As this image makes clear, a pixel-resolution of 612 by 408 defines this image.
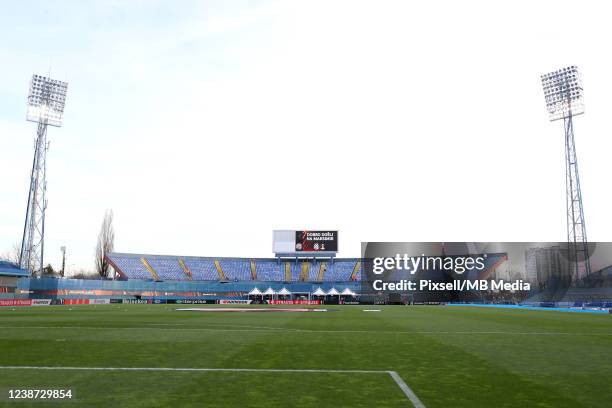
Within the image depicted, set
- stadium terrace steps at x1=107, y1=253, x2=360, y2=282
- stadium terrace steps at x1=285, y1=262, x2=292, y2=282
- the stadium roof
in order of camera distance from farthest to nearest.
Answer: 1. stadium terrace steps at x1=285, y1=262, x2=292, y2=282
2. stadium terrace steps at x1=107, y1=253, x2=360, y2=282
3. the stadium roof

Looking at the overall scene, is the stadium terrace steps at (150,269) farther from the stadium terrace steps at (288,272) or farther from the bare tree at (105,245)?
the stadium terrace steps at (288,272)

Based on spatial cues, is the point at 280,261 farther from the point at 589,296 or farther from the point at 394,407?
the point at 394,407

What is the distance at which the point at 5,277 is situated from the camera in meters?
69.4

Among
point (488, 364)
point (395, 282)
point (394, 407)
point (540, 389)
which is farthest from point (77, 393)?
point (395, 282)

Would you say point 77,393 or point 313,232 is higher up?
point 313,232

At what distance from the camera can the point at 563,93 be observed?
217 feet

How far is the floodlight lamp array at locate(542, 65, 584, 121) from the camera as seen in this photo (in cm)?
6506

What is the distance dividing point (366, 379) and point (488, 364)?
12.1 feet

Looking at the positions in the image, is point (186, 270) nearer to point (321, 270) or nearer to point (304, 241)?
point (304, 241)

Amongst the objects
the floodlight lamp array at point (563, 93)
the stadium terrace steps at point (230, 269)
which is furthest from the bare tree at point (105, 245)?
the floodlight lamp array at point (563, 93)

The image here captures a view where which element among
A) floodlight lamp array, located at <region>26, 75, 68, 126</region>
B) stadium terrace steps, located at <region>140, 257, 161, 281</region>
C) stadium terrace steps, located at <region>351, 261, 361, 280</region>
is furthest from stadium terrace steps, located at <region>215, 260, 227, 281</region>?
floodlight lamp array, located at <region>26, 75, 68, 126</region>

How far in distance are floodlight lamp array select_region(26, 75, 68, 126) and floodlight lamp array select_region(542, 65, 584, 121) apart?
2772 inches

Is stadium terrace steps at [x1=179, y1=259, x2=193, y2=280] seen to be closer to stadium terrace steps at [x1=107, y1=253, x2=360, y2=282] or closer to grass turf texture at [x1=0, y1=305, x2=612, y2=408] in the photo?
stadium terrace steps at [x1=107, y1=253, x2=360, y2=282]

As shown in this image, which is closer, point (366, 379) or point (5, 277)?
point (366, 379)
